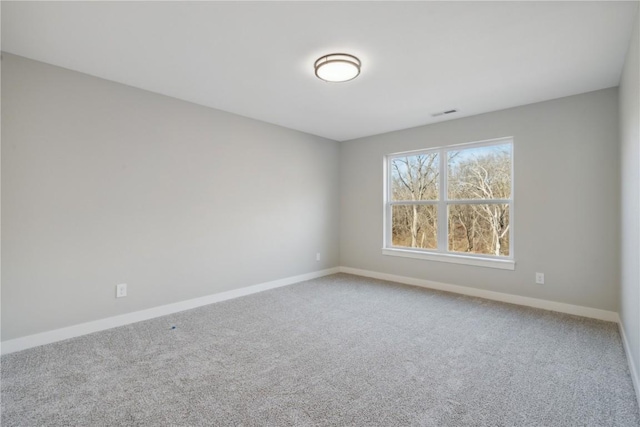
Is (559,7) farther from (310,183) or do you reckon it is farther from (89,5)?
(310,183)

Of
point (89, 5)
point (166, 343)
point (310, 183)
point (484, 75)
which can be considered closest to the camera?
point (89, 5)

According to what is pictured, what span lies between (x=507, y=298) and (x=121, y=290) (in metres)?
4.33

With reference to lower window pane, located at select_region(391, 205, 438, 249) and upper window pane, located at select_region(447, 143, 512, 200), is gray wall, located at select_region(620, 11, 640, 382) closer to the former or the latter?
upper window pane, located at select_region(447, 143, 512, 200)

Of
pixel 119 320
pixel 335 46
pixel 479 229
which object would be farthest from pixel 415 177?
pixel 119 320

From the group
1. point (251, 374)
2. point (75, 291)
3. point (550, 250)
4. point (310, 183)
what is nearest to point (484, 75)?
point (550, 250)

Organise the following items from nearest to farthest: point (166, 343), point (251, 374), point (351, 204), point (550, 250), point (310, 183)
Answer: point (251, 374), point (166, 343), point (550, 250), point (310, 183), point (351, 204)

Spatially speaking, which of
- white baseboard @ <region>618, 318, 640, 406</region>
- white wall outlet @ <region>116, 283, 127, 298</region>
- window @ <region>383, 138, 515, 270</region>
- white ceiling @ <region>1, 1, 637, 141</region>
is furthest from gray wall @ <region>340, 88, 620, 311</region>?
white wall outlet @ <region>116, 283, 127, 298</region>

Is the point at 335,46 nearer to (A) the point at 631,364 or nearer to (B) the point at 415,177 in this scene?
(B) the point at 415,177

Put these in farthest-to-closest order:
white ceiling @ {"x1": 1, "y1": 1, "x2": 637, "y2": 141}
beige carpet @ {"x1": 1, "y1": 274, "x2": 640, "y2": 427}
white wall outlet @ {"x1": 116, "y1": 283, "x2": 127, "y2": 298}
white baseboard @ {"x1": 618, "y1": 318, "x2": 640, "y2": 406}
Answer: white wall outlet @ {"x1": 116, "y1": 283, "x2": 127, "y2": 298}
white ceiling @ {"x1": 1, "y1": 1, "x2": 637, "y2": 141}
white baseboard @ {"x1": 618, "y1": 318, "x2": 640, "y2": 406}
beige carpet @ {"x1": 1, "y1": 274, "x2": 640, "y2": 427}

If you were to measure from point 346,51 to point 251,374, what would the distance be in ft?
8.27

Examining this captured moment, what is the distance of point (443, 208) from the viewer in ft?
14.4

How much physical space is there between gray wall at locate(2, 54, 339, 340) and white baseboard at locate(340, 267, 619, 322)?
179 cm

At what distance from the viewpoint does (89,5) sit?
190 cm

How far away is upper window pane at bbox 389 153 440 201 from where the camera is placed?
452 cm
